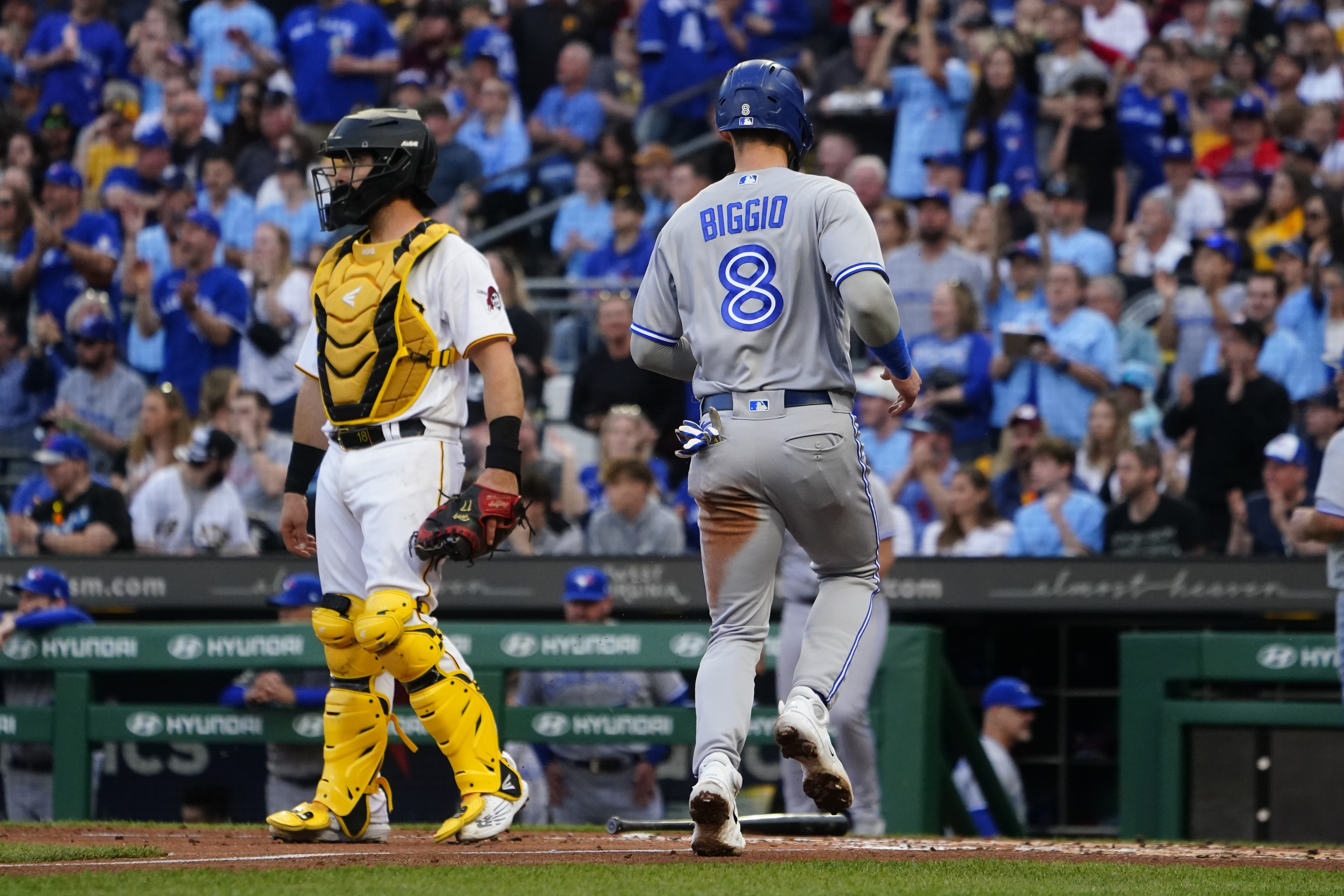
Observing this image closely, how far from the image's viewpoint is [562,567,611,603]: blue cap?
8070 mm

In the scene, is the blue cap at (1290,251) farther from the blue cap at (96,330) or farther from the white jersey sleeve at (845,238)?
the blue cap at (96,330)

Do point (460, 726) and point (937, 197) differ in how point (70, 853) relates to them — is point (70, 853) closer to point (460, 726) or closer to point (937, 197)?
point (460, 726)

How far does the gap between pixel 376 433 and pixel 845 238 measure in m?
1.40

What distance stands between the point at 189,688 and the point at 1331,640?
5105mm

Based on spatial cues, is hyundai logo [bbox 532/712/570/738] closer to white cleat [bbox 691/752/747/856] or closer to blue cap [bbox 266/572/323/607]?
blue cap [bbox 266/572/323/607]

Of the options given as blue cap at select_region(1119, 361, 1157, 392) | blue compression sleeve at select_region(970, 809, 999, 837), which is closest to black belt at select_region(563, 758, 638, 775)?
blue compression sleeve at select_region(970, 809, 999, 837)

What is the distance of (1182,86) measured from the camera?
1192 centimetres

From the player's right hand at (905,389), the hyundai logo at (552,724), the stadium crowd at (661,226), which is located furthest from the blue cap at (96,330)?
the player's right hand at (905,389)

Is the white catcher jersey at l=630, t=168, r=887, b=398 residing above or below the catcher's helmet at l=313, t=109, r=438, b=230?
below

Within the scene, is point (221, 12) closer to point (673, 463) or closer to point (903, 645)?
point (673, 463)

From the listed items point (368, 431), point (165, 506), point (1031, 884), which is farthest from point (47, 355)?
point (1031, 884)

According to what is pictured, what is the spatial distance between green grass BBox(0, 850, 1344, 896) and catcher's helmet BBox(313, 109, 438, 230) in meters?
1.86

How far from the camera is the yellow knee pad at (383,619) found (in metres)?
4.76

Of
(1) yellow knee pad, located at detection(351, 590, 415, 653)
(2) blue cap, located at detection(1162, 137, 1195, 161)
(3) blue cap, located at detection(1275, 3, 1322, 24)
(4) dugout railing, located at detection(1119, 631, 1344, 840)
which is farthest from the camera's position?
(3) blue cap, located at detection(1275, 3, 1322, 24)
